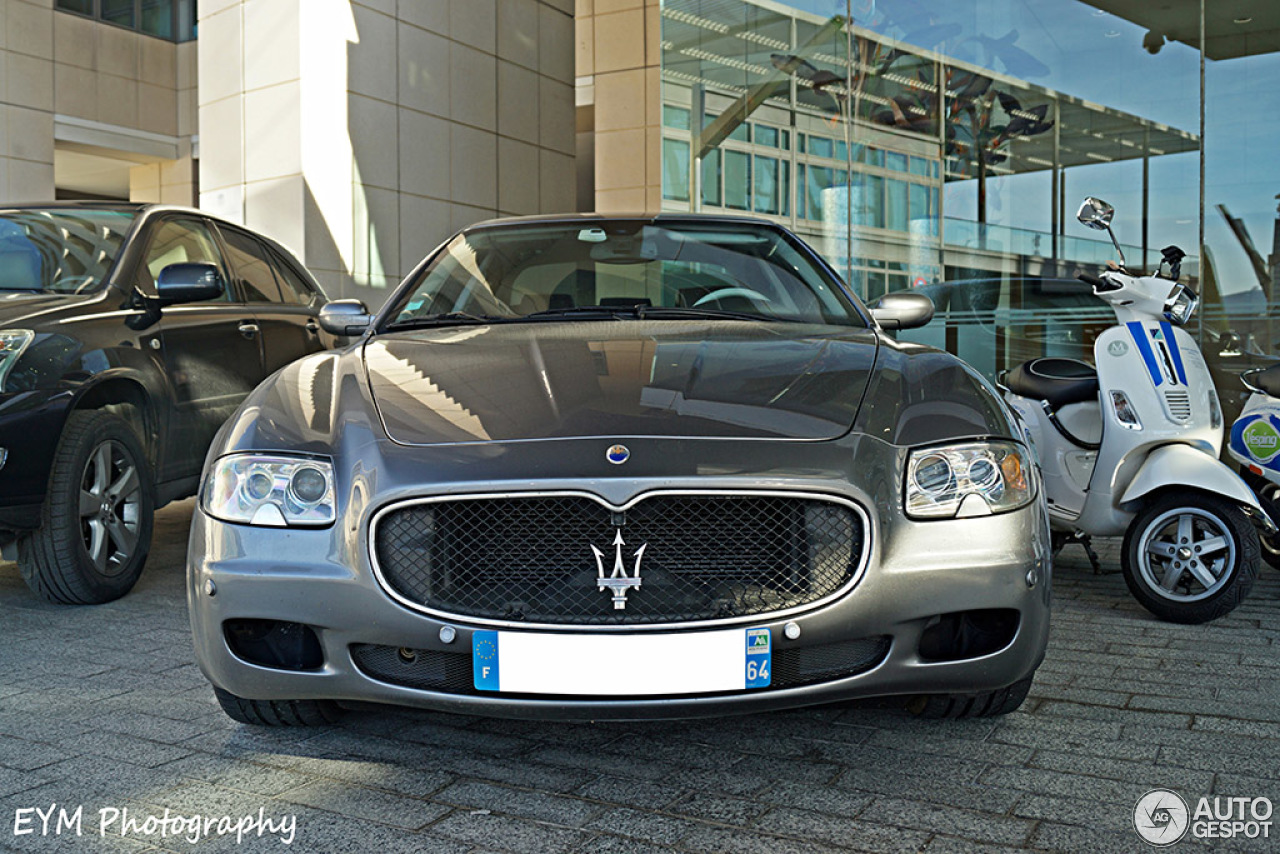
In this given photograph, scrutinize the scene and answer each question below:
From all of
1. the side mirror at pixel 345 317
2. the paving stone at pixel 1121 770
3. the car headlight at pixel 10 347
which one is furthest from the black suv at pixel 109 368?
the paving stone at pixel 1121 770

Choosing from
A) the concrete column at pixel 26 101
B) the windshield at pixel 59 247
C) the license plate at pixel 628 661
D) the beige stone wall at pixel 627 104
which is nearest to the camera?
the license plate at pixel 628 661

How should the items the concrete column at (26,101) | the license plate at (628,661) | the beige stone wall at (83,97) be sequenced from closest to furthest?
1. the license plate at (628,661)
2. the concrete column at (26,101)
3. the beige stone wall at (83,97)

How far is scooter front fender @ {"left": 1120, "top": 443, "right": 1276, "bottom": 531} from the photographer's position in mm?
4082

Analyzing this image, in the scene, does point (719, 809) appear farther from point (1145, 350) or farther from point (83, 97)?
point (83, 97)

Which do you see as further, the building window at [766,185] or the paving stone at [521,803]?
the building window at [766,185]

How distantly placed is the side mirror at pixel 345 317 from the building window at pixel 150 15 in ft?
74.2

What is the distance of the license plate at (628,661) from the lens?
2283mm

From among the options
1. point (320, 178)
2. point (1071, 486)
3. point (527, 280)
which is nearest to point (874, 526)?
point (527, 280)

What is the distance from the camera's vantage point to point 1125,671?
11.5ft

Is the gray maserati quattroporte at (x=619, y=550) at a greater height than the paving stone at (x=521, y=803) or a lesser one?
greater

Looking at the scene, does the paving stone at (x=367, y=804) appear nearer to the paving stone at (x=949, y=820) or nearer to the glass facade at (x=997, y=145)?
the paving stone at (x=949, y=820)

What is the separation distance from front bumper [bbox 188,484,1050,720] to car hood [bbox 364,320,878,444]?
331mm

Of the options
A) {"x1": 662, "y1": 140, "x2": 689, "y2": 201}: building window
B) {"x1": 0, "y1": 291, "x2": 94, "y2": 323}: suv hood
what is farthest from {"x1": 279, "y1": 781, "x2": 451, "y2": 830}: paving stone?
{"x1": 662, "y1": 140, "x2": 689, "y2": 201}: building window

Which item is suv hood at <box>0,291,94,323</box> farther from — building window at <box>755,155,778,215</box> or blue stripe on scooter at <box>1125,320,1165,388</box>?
building window at <box>755,155,778,215</box>
